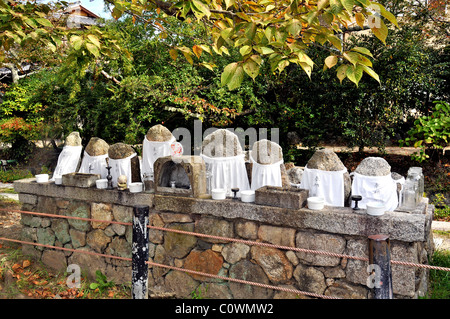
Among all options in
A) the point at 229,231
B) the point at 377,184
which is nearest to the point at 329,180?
the point at 377,184

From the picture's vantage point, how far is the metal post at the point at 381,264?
2566 mm

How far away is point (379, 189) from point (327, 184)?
0.59 meters

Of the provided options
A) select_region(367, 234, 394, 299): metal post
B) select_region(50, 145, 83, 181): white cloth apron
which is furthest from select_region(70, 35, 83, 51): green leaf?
select_region(50, 145, 83, 181): white cloth apron

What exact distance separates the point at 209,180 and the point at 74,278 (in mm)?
2067

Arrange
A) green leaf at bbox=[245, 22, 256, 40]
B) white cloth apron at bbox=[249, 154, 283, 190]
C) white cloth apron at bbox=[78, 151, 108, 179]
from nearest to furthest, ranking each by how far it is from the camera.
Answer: green leaf at bbox=[245, 22, 256, 40], white cloth apron at bbox=[249, 154, 283, 190], white cloth apron at bbox=[78, 151, 108, 179]

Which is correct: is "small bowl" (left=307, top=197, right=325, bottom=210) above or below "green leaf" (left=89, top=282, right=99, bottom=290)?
above

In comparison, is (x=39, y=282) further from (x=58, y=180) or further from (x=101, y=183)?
(x=101, y=183)

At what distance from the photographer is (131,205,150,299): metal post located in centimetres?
328

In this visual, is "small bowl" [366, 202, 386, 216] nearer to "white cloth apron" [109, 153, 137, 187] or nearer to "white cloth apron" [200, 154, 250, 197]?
"white cloth apron" [200, 154, 250, 197]

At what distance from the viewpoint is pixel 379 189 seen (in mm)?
4242

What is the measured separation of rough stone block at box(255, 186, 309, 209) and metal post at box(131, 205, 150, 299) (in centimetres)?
110

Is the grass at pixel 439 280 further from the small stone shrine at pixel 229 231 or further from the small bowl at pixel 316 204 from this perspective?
the small bowl at pixel 316 204

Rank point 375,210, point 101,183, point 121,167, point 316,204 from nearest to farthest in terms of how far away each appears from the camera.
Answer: point 375,210
point 316,204
point 101,183
point 121,167
